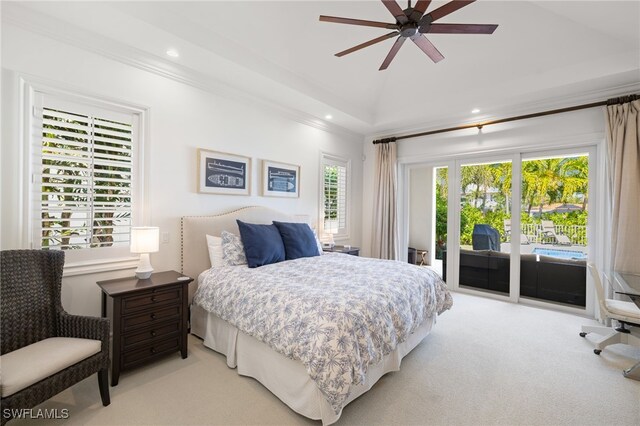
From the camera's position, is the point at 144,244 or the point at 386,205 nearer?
the point at 144,244

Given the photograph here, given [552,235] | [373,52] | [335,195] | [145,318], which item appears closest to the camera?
[145,318]

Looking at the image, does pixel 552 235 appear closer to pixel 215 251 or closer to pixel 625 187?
pixel 625 187

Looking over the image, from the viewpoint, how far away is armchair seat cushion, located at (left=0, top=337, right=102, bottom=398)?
1605 mm

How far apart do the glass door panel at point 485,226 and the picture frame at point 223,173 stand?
3.55 m

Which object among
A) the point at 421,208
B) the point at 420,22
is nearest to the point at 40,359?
the point at 420,22

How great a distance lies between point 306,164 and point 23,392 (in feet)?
12.8

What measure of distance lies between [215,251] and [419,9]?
2.88m

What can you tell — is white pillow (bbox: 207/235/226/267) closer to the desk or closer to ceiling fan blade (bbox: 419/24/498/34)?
ceiling fan blade (bbox: 419/24/498/34)

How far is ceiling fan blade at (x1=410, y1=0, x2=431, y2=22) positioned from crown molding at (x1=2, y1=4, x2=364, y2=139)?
2365 millimetres

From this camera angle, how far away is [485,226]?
4750 mm

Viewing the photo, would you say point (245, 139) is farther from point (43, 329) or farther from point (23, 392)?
point (23, 392)

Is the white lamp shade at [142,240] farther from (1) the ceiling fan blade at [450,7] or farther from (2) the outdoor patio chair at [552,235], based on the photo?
(2) the outdoor patio chair at [552,235]

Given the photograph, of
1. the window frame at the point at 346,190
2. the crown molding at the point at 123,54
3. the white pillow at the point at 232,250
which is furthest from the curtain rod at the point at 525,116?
the white pillow at the point at 232,250

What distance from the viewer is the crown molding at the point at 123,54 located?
239 centimetres
